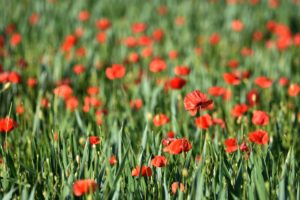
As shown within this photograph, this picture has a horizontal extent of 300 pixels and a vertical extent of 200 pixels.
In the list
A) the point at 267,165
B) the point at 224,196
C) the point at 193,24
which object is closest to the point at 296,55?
the point at 193,24

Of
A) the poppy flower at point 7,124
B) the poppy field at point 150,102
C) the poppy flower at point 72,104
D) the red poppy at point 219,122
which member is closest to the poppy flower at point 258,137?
the poppy field at point 150,102

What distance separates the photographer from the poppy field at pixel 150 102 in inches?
74.4

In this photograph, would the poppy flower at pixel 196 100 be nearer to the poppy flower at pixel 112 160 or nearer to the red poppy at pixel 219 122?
the poppy flower at pixel 112 160

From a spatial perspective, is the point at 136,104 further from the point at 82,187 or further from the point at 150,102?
the point at 82,187

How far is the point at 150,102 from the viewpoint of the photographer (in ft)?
10.1

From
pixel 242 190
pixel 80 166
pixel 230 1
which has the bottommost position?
pixel 242 190

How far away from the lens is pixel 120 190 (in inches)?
73.5

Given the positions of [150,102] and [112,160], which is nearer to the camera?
[112,160]

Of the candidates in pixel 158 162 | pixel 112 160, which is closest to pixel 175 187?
pixel 158 162

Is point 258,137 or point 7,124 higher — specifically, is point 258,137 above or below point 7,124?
below

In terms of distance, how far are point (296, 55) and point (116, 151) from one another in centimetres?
259

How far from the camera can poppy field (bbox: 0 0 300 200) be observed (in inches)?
74.4

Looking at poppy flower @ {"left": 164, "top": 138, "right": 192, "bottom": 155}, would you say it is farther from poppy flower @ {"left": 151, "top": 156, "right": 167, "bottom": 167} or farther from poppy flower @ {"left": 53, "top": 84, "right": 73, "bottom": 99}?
poppy flower @ {"left": 53, "top": 84, "right": 73, "bottom": 99}

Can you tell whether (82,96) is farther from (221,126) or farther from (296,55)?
(296,55)
